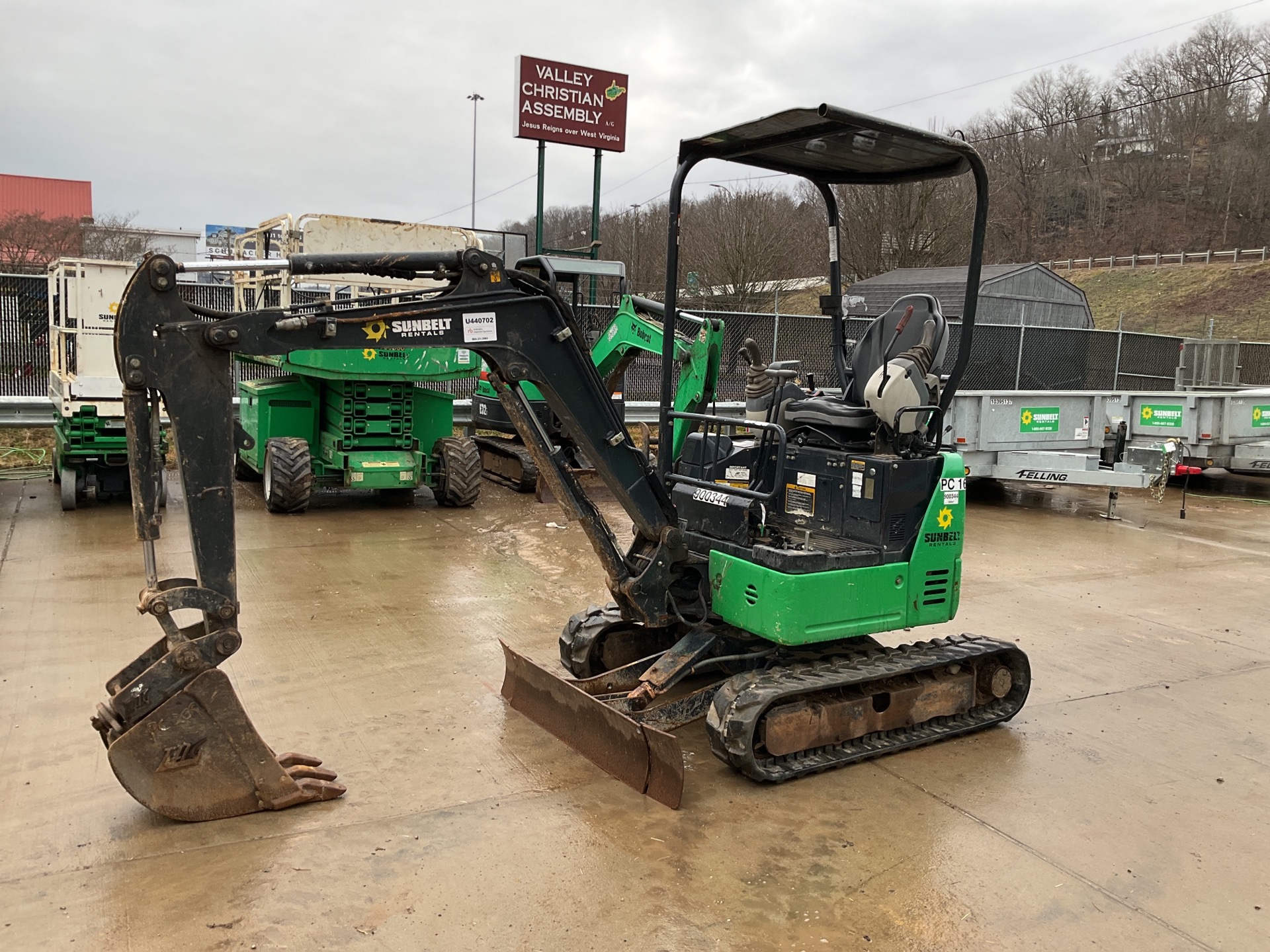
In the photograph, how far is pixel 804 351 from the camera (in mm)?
17344

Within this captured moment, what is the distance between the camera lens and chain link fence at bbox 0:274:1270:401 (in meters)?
13.7

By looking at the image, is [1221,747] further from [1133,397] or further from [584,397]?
[1133,397]

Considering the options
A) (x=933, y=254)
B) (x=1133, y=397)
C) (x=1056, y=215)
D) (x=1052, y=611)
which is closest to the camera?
(x=1052, y=611)

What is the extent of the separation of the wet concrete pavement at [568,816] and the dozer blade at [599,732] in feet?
0.28

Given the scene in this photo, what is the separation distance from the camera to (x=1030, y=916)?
3.61 metres

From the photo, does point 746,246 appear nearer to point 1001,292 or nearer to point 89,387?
point 1001,292

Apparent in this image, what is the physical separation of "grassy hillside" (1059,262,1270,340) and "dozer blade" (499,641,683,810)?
118 feet

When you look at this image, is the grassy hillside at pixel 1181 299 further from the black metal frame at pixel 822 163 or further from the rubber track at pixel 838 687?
the rubber track at pixel 838 687

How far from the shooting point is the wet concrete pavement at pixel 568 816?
136 inches

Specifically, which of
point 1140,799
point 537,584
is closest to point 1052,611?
point 1140,799

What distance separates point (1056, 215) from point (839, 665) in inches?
2202

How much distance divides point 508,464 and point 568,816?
855cm

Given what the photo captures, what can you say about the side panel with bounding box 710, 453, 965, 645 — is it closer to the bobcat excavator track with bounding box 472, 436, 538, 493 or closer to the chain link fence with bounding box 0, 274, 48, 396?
the bobcat excavator track with bounding box 472, 436, 538, 493

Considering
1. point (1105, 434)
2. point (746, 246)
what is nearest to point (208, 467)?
point (1105, 434)
